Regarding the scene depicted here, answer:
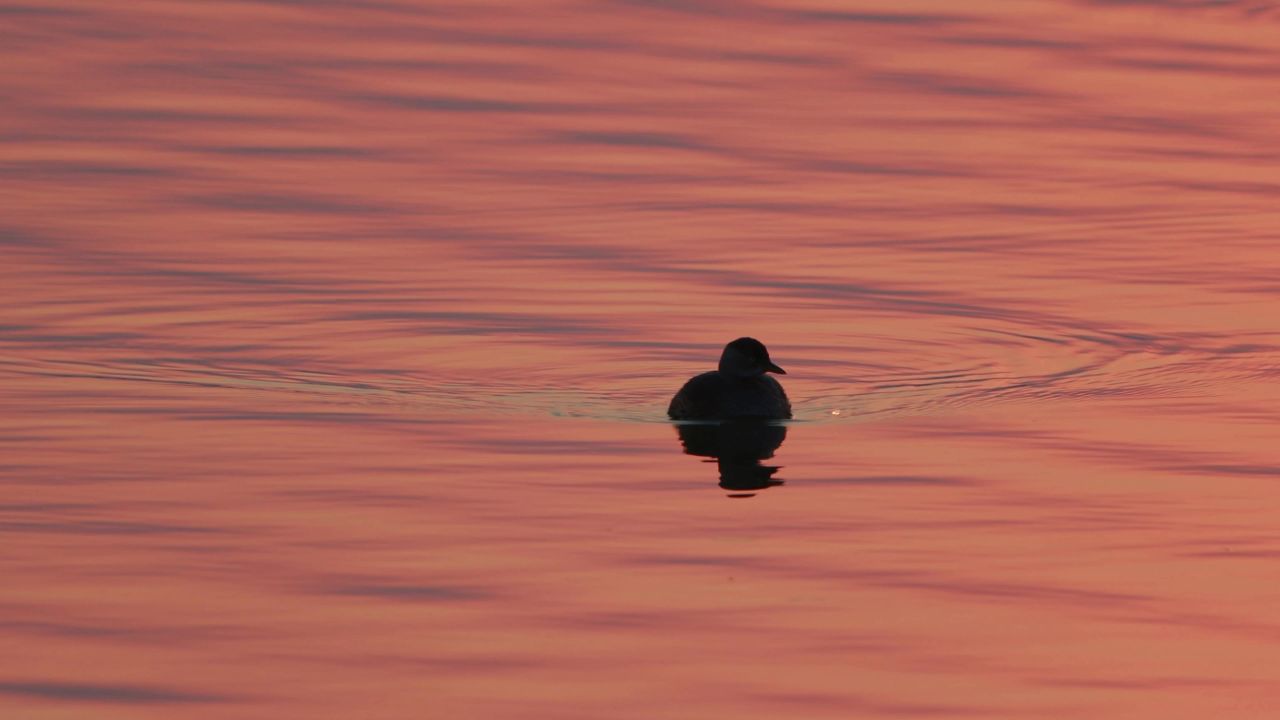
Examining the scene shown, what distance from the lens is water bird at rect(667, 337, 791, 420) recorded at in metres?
20.4

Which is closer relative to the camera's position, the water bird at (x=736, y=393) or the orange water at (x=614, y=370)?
the orange water at (x=614, y=370)

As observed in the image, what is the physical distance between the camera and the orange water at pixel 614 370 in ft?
43.0

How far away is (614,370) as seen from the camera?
21.8 m

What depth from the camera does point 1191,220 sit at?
1067 inches

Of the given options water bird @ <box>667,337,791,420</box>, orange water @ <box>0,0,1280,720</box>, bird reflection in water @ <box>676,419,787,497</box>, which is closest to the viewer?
orange water @ <box>0,0,1280,720</box>

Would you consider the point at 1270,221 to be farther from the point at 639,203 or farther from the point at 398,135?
the point at 398,135

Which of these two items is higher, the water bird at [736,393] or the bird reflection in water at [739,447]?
the water bird at [736,393]

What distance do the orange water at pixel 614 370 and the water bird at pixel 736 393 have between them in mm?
312

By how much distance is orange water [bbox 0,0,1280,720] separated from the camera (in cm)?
1309

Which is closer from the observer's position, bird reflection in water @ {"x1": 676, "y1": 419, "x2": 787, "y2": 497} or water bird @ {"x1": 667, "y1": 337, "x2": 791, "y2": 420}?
bird reflection in water @ {"x1": 676, "y1": 419, "x2": 787, "y2": 497}

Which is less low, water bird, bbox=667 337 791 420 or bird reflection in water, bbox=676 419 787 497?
water bird, bbox=667 337 791 420

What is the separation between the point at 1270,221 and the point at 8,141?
502 inches

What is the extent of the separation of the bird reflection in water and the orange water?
0.56 ft

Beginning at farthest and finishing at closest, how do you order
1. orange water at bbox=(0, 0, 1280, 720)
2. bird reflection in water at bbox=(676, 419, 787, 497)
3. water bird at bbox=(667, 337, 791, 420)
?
1. water bird at bbox=(667, 337, 791, 420)
2. bird reflection in water at bbox=(676, 419, 787, 497)
3. orange water at bbox=(0, 0, 1280, 720)
